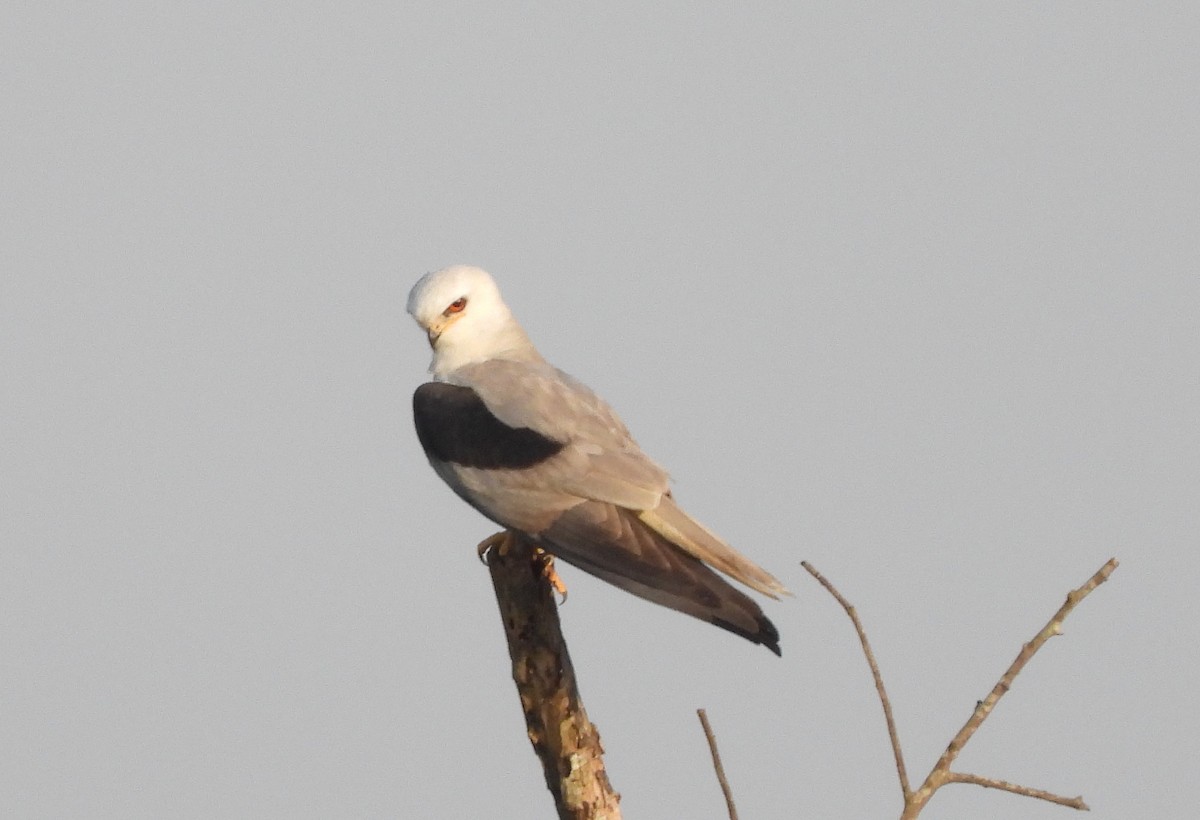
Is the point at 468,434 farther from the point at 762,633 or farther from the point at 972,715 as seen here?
the point at 972,715

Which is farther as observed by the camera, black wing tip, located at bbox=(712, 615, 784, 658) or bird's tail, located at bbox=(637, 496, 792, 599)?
bird's tail, located at bbox=(637, 496, 792, 599)

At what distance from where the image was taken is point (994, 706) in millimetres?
4109

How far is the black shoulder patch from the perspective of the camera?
5805 mm

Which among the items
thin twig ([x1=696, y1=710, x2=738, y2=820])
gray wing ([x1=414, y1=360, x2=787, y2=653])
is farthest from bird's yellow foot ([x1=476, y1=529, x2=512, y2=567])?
thin twig ([x1=696, y1=710, x2=738, y2=820])

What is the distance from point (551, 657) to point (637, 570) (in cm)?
37

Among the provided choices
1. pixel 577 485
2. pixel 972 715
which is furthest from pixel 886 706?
pixel 577 485

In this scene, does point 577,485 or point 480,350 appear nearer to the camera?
point 577,485

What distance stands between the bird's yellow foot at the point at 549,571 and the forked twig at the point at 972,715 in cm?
158

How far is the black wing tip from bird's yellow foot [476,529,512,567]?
3.33 ft

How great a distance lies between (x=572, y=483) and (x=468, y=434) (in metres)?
0.48

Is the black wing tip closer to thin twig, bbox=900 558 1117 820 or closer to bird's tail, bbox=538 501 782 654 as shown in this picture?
bird's tail, bbox=538 501 782 654

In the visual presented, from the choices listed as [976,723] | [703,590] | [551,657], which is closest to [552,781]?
[551,657]

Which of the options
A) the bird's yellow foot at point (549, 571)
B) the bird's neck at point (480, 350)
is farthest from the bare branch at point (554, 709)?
the bird's neck at point (480, 350)

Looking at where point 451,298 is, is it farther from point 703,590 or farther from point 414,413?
point 703,590
